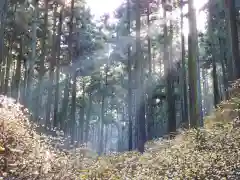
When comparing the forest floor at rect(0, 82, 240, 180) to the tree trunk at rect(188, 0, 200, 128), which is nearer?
the forest floor at rect(0, 82, 240, 180)

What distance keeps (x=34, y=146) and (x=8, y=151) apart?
57 cm

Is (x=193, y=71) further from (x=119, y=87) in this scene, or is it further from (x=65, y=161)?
(x=119, y=87)

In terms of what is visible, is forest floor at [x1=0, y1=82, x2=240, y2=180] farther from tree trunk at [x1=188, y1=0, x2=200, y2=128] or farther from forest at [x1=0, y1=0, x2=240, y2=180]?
tree trunk at [x1=188, y1=0, x2=200, y2=128]

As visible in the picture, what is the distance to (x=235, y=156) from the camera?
6566mm

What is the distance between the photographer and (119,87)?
47.7 metres

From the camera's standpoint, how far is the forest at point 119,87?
7.49 meters

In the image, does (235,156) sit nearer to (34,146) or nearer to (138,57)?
(34,146)

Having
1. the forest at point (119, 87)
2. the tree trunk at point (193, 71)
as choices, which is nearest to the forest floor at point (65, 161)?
the forest at point (119, 87)

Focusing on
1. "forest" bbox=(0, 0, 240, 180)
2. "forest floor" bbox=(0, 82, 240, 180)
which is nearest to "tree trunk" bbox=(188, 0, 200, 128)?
"forest" bbox=(0, 0, 240, 180)

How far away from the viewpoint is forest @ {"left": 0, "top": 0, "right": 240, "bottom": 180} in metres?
7.49

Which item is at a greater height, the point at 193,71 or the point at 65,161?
the point at 193,71

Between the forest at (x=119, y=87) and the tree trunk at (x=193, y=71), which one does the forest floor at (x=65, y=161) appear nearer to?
the forest at (x=119, y=87)

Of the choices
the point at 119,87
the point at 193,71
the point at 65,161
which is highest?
the point at 119,87

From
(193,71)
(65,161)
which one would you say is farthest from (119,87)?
(65,161)
